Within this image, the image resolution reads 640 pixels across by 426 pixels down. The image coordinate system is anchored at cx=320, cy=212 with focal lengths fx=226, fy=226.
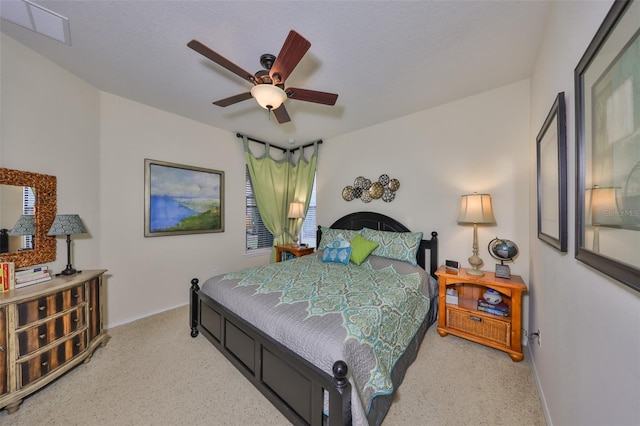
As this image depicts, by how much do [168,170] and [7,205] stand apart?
1448mm

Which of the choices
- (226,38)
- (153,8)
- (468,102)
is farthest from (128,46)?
(468,102)

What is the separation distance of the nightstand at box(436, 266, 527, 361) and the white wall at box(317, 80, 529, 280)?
1.19 ft

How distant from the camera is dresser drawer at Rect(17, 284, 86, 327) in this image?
5.34 ft

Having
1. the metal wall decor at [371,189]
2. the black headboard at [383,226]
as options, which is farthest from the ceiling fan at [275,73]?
the black headboard at [383,226]

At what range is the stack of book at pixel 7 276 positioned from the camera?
168cm

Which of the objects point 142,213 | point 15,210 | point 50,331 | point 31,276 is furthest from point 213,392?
point 142,213

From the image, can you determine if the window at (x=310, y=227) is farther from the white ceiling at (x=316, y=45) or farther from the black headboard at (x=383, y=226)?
the white ceiling at (x=316, y=45)

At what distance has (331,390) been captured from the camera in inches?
45.7

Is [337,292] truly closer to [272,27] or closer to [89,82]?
[272,27]

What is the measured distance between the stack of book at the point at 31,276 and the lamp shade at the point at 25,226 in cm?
32

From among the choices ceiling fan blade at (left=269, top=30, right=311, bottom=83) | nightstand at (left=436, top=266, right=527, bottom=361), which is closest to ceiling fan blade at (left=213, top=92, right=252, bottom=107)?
ceiling fan blade at (left=269, top=30, right=311, bottom=83)

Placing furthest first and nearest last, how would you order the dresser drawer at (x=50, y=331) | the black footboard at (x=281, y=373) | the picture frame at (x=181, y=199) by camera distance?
the picture frame at (x=181, y=199) → the dresser drawer at (x=50, y=331) → the black footboard at (x=281, y=373)

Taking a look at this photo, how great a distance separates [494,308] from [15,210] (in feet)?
14.4

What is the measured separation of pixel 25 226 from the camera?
1.94 m
